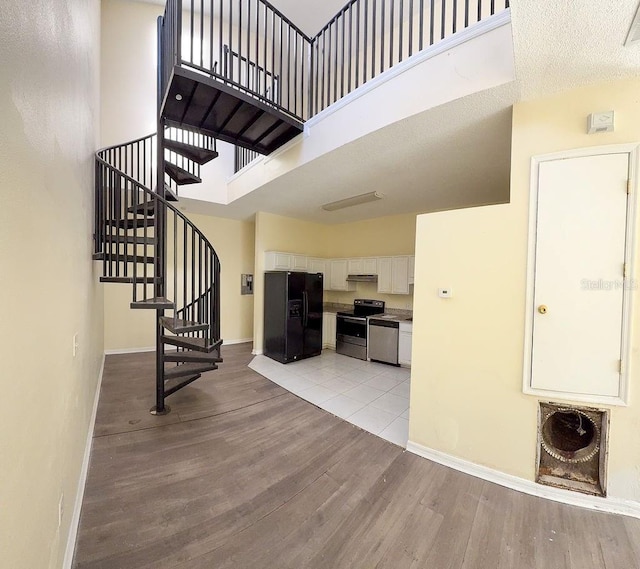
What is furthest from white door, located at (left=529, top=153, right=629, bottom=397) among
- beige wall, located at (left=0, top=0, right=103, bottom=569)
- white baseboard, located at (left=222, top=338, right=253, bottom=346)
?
white baseboard, located at (left=222, top=338, right=253, bottom=346)

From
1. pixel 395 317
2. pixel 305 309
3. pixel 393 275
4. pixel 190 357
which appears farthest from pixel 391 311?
pixel 190 357

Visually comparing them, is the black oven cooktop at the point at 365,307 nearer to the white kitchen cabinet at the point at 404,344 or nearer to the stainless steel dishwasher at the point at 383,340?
the stainless steel dishwasher at the point at 383,340

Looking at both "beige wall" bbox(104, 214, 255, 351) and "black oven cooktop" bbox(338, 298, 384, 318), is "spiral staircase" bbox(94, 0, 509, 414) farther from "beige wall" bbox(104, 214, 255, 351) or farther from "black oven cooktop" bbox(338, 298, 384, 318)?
"black oven cooktop" bbox(338, 298, 384, 318)

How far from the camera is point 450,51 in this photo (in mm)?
1905

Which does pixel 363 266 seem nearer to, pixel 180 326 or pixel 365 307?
pixel 365 307

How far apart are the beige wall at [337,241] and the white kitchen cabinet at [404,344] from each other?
0.70 m

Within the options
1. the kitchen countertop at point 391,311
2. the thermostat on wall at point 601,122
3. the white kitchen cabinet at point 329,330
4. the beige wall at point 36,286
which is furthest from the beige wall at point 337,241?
the beige wall at point 36,286

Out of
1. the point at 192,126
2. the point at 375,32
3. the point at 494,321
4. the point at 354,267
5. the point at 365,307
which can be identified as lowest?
the point at 365,307

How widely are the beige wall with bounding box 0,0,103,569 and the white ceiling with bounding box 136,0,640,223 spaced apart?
2043 millimetres

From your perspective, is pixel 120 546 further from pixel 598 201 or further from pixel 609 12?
pixel 609 12

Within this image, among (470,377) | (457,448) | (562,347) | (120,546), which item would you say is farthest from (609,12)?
(120,546)

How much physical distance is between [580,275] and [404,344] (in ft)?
9.80

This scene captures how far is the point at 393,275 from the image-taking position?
198 inches

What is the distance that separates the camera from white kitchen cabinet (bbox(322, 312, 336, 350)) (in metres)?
5.63
